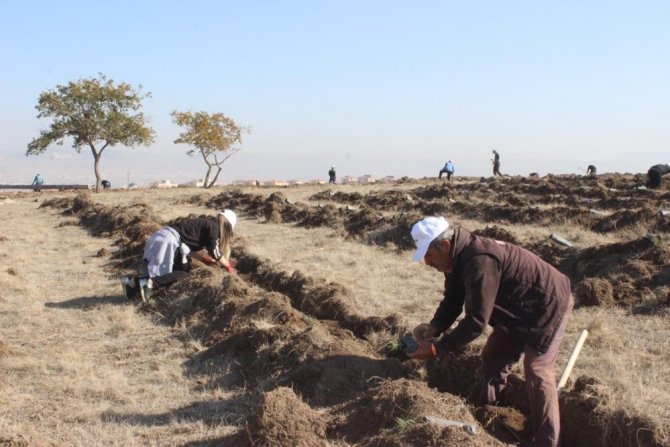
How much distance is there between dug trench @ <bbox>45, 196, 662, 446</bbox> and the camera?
459 centimetres

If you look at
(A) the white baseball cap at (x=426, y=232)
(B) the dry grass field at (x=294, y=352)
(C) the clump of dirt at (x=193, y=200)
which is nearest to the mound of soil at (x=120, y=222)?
(B) the dry grass field at (x=294, y=352)

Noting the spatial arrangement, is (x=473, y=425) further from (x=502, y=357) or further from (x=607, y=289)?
(x=607, y=289)

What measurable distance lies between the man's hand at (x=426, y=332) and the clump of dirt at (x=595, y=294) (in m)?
4.34

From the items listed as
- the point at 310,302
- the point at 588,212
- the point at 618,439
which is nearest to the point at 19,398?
the point at 310,302

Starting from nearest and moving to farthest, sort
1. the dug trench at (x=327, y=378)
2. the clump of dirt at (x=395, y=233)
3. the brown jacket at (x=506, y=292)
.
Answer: the brown jacket at (x=506, y=292)
the dug trench at (x=327, y=378)
the clump of dirt at (x=395, y=233)

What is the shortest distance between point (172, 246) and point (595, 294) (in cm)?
552

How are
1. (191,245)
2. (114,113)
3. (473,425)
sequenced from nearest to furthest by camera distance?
(473,425), (191,245), (114,113)

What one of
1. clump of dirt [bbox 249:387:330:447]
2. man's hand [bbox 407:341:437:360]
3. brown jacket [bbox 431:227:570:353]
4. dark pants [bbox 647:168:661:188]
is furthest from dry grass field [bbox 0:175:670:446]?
dark pants [bbox 647:168:661:188]

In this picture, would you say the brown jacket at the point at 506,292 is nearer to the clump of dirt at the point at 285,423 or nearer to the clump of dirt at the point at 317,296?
the clump of dirt at the point at 285,423

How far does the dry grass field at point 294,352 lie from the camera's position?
479cm

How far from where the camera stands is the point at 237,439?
479 centimetres

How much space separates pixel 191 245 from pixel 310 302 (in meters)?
1.92

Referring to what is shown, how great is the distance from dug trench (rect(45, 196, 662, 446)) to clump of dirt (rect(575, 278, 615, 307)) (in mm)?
2754

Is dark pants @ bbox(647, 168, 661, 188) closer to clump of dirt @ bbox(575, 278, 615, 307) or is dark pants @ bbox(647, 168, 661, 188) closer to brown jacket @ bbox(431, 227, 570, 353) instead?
clump of dirt @ bbox(575, 278, 615, 307)
